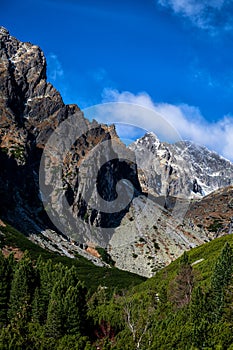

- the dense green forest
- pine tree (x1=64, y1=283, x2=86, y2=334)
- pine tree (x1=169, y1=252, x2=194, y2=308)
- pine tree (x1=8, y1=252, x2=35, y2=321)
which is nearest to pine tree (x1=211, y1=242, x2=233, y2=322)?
the dense green forest

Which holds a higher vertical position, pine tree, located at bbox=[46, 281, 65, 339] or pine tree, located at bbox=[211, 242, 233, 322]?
pine tree, located at bbox=[211, 242, 233, 322]

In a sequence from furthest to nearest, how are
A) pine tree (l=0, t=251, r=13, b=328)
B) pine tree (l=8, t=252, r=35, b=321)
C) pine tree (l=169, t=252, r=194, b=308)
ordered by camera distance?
pine tree (l=169, t=252, r=194, b=308) < pine tree (l=0, t=251, r=13, b=328) < pine tree (l=8, t=252, r=35, b=321)

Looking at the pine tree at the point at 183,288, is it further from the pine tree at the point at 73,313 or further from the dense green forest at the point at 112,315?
the pine tree at the point at 73,313

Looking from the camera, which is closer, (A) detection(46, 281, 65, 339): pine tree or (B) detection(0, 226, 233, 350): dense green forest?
(B) detection(0, 226, 233, 350): dense green forest

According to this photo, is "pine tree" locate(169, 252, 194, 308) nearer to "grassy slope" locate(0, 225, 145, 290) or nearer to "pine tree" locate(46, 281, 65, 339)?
"pine tree" locate(46, 281, 65, 339)

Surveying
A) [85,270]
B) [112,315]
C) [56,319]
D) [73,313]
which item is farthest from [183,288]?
[85,270]

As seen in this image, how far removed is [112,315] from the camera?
2584 inches

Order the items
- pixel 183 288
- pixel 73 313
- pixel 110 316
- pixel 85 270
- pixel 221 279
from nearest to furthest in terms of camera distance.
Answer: pixel 73 313 < pixel 221 279 < pixel 110 316 < pixel 183 288 < pixel 85 270

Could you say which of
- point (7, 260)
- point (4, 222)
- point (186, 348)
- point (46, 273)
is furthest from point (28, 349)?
point (4, 222)

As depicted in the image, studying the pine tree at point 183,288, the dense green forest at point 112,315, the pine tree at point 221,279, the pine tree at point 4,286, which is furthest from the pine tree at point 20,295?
the pine tree at point 221,279

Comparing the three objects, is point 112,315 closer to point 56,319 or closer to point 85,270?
point 56,319

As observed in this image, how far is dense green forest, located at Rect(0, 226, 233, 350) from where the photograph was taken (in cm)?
3703

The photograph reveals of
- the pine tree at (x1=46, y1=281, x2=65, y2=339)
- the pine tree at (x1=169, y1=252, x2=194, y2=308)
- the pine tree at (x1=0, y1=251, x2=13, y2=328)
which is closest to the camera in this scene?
the pine tree at (x1=46, y1=281, x2=65, y2=339)

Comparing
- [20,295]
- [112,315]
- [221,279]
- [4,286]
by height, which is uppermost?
[221,279]
